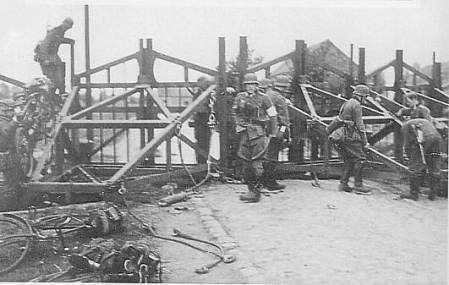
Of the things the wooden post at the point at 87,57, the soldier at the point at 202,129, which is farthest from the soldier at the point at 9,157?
the soldier at the point at 202,129

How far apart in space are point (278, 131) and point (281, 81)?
1.25 ft

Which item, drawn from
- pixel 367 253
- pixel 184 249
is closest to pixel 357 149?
pixel 367 253

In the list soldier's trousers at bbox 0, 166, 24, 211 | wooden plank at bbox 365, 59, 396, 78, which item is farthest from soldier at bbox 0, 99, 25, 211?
wooden plank at bbox 365, 59, 396, 78

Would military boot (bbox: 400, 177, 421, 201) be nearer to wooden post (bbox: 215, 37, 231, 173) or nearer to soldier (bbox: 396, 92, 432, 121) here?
soldier (bbox: 396, 92, 432, 121)

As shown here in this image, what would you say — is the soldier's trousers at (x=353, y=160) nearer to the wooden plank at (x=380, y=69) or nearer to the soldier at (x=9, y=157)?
the wooden plank at (x=380, y=69)

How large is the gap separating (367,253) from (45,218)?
1768mm

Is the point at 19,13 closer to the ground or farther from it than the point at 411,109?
farther from it

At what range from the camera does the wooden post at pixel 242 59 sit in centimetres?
314

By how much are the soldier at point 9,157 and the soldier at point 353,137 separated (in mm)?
2093

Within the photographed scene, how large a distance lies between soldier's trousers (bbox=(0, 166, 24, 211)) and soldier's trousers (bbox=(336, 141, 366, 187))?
2096 mm

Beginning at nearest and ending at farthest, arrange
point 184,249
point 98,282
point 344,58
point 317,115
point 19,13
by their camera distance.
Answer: point 98,282, point 184,249, point 19,13, point 344,58, point 317,115

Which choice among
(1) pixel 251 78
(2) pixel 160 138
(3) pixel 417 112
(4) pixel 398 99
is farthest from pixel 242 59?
(3) pixel 417 112

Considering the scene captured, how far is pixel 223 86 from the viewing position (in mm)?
3736

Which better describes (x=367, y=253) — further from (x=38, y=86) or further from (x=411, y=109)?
(x=38, y=86)
